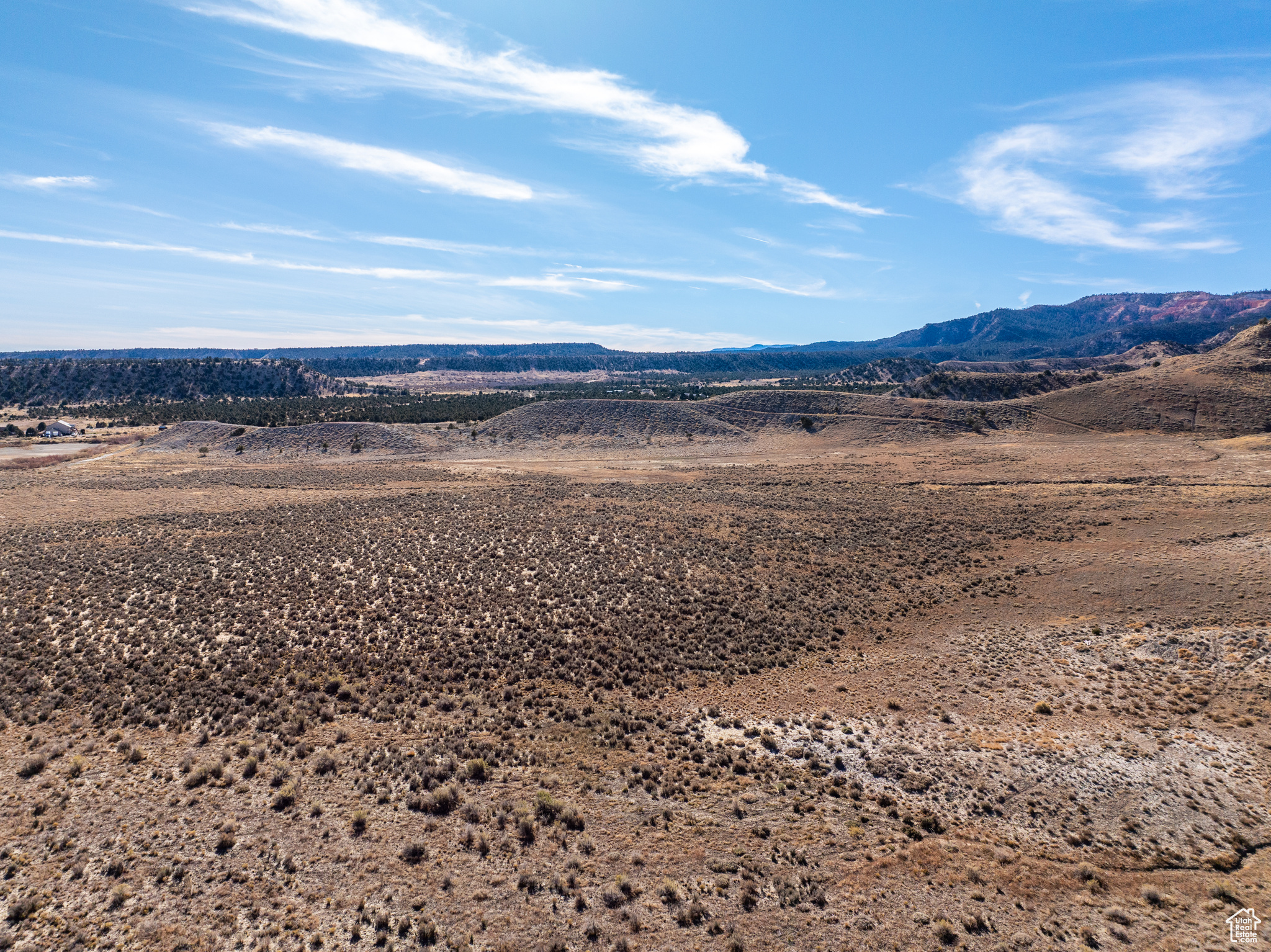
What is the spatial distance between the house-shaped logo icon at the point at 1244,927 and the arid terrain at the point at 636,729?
25 centimetres

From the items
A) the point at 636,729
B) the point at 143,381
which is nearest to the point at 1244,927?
the point at 636,729

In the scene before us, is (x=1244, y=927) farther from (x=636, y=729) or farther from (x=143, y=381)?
(x=143, y=381)

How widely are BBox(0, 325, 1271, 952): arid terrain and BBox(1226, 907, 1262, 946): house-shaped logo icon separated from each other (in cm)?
25

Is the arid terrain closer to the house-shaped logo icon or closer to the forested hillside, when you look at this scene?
the house-shaped logo icon

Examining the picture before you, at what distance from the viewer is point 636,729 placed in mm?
16531

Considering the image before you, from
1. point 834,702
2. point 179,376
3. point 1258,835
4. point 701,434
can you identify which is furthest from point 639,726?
point 179,376

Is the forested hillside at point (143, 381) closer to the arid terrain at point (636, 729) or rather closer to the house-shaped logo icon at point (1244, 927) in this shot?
the arid terrain at point (636, 729)

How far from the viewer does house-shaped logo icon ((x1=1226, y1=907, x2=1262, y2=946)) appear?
10.0 m

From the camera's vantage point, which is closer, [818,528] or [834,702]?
[834,702]

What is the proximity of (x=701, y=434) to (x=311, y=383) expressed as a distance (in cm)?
14110

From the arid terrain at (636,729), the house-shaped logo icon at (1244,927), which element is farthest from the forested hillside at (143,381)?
the house-shaped logo icon at (1244,927)

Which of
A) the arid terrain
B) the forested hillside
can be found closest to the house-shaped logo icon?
the arid terrain

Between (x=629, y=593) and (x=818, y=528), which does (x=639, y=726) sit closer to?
(x=629, y=593)

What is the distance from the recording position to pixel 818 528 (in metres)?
37.6
